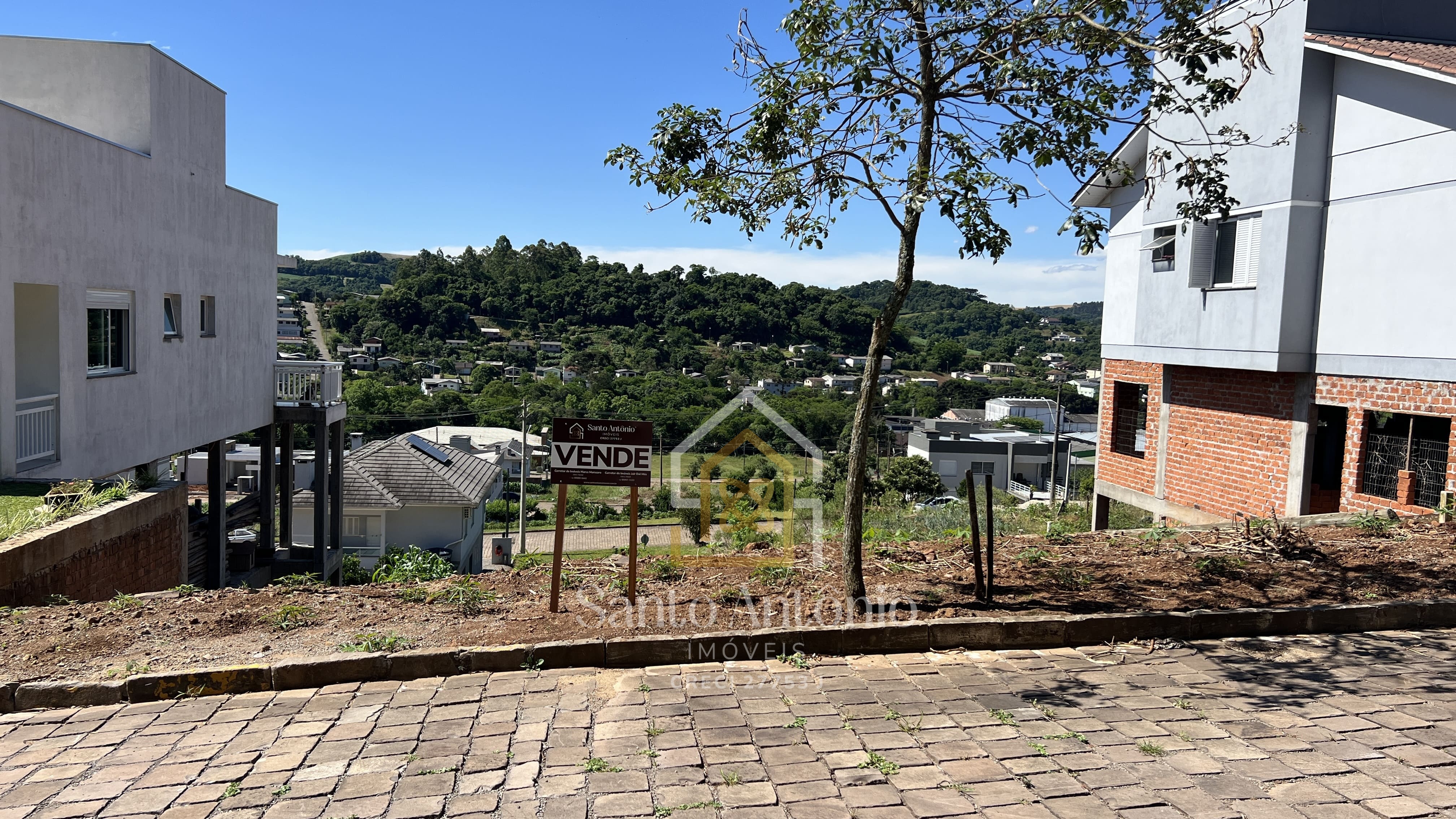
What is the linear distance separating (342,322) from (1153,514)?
57700 millimetres

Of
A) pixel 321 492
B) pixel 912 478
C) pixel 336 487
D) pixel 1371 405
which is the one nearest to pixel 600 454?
pixel 1371 405

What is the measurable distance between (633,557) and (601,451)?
733 mm

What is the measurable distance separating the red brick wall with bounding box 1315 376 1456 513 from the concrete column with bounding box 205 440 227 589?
53.2ft

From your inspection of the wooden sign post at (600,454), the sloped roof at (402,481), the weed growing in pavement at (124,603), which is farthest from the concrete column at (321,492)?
the wooden sign post at (600,454)

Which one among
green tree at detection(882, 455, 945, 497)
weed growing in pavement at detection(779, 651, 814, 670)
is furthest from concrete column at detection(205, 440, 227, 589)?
green tree at detection(882, 455, 945, 497)

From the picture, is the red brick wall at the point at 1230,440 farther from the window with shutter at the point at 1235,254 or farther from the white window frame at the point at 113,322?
the white window frame at the point at 113,322

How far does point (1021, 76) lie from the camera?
5.99 m

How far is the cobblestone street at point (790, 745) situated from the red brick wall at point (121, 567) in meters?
2.05

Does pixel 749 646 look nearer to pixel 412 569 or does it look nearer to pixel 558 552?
pixel 558 552

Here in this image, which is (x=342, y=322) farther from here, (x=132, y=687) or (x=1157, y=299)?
(x=132, y=687)

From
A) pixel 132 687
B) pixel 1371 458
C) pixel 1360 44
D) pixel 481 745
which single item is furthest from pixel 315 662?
pixel 1360 44

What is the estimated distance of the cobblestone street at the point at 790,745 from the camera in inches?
144

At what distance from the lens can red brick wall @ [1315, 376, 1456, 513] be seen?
10.1 metres

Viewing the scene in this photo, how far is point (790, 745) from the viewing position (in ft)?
14.0
